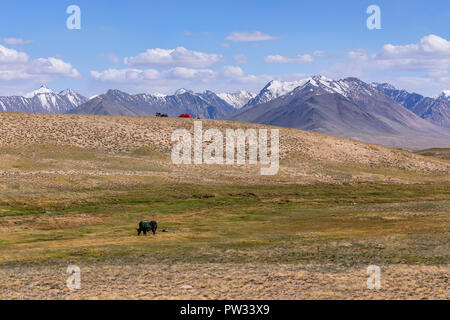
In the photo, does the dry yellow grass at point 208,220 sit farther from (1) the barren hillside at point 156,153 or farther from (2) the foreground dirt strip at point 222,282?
(1) the barren hillside at point 156,153

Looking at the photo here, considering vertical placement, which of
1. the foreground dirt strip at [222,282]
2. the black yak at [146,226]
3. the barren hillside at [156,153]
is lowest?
the black yak at [146,226]

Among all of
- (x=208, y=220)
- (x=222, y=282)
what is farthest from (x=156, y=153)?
(x=222, y=282)

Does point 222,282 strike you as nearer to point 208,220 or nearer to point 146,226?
point 146,226

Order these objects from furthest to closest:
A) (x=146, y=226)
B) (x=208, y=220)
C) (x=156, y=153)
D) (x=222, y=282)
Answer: (x=156, y=153) → (x=208, y=220) → (x=146, y=226) → (x=222, y=282)

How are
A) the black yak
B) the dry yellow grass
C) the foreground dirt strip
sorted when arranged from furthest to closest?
the black yak → the dry yellow grass → the foreground dirt strip

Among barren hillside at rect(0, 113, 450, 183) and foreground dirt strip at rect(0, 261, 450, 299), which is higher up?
barren hillside at rect(0, 113, 450, 183)

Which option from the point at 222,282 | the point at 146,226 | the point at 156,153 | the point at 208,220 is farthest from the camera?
the point at 156,153

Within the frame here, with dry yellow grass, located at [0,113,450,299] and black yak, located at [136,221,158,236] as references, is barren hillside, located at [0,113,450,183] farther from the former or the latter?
black yak, located at [136,221,158,236]

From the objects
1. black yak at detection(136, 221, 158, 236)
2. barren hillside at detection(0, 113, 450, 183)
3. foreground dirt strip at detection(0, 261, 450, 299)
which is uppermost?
barren hillside at detection(0, 113, 450, 183)

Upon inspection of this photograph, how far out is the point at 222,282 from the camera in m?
23.1

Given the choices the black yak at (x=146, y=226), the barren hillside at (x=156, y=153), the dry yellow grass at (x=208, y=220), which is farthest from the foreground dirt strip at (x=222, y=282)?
the barren hillside at (x=156, y=153)

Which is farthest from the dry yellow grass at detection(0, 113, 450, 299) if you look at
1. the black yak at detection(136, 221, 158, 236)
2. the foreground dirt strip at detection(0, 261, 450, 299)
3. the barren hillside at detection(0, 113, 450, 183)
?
the black yak at detection(136, 221, 158, 236)

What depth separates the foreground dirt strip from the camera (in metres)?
21.0

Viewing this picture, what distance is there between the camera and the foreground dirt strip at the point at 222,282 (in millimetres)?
20969
